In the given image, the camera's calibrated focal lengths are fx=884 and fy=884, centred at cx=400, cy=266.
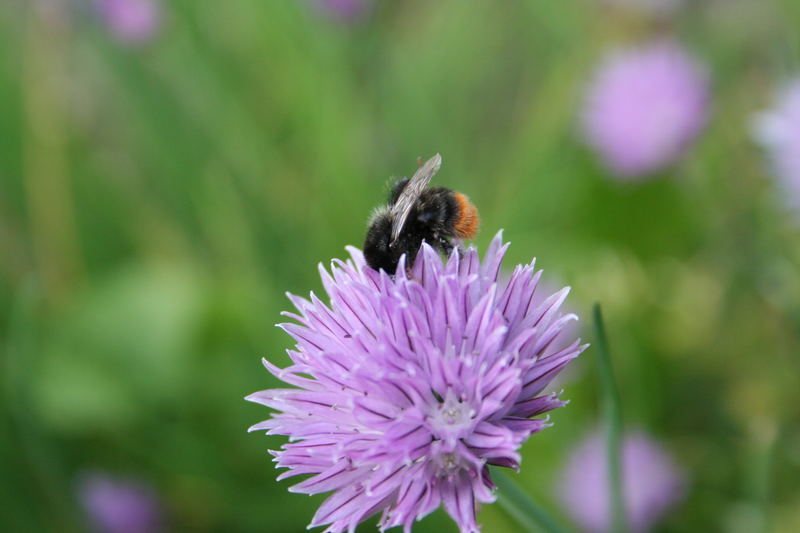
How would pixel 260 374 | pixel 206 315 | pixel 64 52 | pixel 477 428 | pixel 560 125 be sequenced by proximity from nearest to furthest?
pixel 477 428
pixel 260 374
pixel 206 315
pixel 560 125
pixel 64 52

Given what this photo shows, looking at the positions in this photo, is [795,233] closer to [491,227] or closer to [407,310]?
[491,227]

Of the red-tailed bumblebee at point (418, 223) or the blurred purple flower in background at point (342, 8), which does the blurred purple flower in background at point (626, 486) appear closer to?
the red-tailed bumblebee at point (418, 223)

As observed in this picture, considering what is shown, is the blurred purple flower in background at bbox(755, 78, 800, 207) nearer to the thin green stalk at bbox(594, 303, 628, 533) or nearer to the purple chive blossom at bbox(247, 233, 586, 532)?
the thin green stalk at bbox(594, 303, 628, 533)

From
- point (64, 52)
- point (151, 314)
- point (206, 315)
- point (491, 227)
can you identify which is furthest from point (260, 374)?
point (64, 52)

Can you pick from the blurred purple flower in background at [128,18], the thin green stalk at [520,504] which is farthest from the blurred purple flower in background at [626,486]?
the blurred purple flower in background at [128,18]

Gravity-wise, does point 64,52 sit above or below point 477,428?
above

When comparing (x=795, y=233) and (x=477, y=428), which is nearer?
(x=477, y=428)

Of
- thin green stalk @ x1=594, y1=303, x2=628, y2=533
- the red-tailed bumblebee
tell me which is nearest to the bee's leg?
the red-tailed bumblebee
